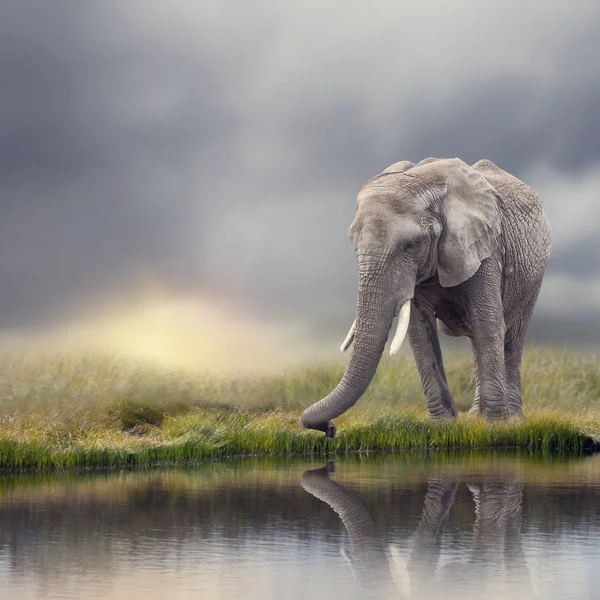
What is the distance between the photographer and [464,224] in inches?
623

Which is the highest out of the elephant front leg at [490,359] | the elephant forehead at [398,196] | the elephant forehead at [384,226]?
the elephant forehead at [398,196]

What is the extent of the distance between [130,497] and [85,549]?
2642 millimetres

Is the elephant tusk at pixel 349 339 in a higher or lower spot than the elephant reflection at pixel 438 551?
higher

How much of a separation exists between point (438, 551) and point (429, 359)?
874 centimetres

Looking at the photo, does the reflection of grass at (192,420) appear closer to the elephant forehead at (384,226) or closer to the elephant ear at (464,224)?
the elephant ear at (464,224)

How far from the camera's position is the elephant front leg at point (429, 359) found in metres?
16.9

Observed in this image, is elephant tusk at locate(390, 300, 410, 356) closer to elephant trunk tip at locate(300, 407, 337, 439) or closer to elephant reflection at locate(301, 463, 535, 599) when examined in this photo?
elephant trunk tip at locate(300, 407, 337, 439)

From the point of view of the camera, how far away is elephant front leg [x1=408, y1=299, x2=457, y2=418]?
1688 centimetres

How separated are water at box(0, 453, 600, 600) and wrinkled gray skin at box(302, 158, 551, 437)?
2.16 m

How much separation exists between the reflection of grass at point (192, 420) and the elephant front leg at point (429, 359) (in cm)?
28

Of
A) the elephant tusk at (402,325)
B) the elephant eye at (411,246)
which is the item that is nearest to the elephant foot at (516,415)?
the elephant tusk at (402,325)

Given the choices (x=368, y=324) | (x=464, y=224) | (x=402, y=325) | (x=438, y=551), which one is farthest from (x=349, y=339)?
(x=438, y=551)

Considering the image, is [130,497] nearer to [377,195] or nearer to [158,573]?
[158,573]

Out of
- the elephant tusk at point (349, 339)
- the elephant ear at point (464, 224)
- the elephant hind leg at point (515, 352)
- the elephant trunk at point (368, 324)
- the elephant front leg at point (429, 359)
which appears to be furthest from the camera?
the elephant hind leg at point (515, 352)
